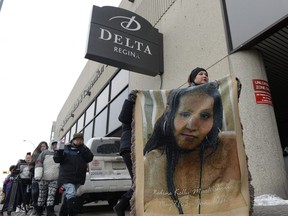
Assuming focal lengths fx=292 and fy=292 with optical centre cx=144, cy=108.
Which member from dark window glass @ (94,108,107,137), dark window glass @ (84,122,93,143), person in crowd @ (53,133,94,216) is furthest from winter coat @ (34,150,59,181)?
dark window glass @ (84,122,93,143)

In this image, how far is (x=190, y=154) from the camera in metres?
2.94

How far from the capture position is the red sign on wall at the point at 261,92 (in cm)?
561

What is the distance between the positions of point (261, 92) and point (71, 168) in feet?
12.5

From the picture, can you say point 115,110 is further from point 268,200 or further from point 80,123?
point 268,200

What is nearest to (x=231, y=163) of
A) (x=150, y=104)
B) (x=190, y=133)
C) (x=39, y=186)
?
(x=190, y=133)

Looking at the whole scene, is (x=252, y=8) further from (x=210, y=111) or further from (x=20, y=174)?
Result: (x=20, y=174)

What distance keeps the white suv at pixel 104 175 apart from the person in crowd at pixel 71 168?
1.13m

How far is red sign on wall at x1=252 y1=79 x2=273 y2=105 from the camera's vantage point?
5.61 meters

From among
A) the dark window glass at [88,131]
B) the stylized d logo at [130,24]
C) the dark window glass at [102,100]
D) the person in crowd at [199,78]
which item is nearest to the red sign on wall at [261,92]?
the person in crowd at [199,78]

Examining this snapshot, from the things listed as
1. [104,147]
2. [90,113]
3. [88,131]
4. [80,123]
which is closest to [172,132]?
[104,147]

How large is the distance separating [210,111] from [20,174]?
21.9 ft

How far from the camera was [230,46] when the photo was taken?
6234 mm

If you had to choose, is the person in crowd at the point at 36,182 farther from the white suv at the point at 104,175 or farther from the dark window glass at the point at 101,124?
the dark window glass at the point at 101,124

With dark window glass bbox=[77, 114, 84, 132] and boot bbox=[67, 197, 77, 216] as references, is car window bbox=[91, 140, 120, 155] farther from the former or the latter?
dark window glass bbox=[77, 114, 84, 132]
